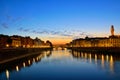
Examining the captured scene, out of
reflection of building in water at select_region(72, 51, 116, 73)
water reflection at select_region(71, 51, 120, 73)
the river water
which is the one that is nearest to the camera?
the river water

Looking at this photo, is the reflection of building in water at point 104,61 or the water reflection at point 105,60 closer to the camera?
the water reflection at point 105,60

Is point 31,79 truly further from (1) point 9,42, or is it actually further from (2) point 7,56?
(1) point 9,42

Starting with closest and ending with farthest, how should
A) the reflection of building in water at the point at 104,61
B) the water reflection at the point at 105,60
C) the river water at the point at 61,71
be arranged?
the river water at the point at 61,71, the water reflection at the point at 105,60, the reflection of building in water at the point at 104,61

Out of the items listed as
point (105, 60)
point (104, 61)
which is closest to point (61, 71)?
point (104, 61)

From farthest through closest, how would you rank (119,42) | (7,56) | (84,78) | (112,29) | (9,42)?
1. (119,42)
2. (9,42)
3. (112,29)
4. (7,56)
5. (84,78)

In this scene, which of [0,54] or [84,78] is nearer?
[84,78]

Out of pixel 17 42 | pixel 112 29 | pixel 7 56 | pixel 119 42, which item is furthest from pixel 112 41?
pixel 7 56

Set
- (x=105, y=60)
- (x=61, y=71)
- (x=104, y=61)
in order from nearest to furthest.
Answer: (x=61, y=71)
(x=104, y=61)
(x=105, y=60)

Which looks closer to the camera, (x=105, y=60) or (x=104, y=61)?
(x=104, y=61)

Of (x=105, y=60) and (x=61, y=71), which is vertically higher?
(x=105, y=60)

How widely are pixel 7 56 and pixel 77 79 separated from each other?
39341mm

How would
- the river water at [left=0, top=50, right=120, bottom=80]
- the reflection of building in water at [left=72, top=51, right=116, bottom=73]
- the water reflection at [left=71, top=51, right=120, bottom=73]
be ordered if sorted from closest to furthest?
the river water at [left=0, top=50, right=120, bottom=80] → the water reflection at [left=71, top=51, right=120, bottom=73] → the reflection of building in water at [left=72, top=51, right=116, bottom=73]

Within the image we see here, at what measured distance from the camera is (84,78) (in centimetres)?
3362

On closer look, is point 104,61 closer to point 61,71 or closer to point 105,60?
point 105,60
